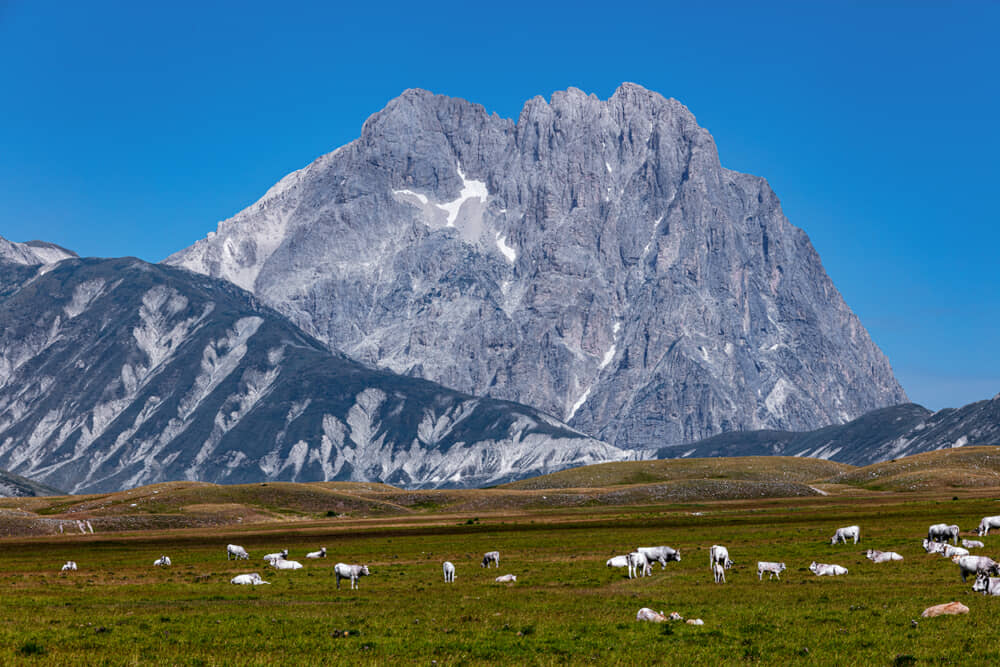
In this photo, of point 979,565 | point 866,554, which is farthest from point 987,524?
point 979,565

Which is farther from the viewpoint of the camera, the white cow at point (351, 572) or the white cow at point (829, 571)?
the white cow at point (351, 572)

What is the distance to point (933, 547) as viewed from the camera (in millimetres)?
60594

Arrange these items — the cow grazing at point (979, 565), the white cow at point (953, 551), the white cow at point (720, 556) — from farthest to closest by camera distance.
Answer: the white cow at point (720, 556), the white cow at point (953, 551), the cow grazing at point (979, 565)

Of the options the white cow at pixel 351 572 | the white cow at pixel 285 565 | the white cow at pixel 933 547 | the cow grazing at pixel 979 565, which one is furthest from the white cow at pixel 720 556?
the white cow at pixel 285 565

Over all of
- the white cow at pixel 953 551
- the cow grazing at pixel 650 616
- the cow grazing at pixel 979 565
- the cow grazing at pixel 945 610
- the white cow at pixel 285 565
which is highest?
the cow grazing at pixel 979 565

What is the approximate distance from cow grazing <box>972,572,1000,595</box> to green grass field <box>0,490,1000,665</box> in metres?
1.45

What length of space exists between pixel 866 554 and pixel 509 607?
27.9 meters

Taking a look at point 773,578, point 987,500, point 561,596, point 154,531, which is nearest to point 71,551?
point 154,531

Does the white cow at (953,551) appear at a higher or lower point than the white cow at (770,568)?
higher

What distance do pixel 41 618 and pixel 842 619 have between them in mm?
32385

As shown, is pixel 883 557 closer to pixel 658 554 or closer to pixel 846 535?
pixel 846 535

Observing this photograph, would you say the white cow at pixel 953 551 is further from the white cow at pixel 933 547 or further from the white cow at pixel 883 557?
the white cow at pixel 883 557

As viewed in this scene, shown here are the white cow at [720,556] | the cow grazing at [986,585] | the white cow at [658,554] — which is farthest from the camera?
the white cow at [658,554]

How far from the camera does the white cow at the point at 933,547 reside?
59.8 m
